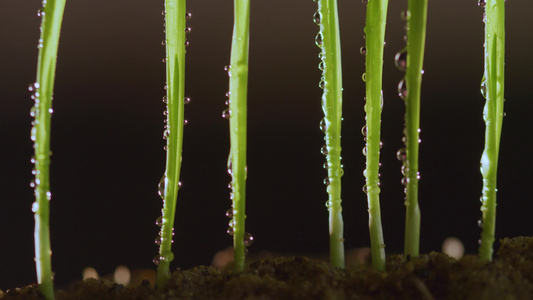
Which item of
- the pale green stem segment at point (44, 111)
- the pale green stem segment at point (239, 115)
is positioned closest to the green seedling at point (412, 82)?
the pale green stem segment at point (239, 115)

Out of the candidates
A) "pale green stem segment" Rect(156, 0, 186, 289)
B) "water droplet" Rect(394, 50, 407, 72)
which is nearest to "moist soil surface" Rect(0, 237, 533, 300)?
"pale green stem segment" Rect(156, 0, 186, 289)

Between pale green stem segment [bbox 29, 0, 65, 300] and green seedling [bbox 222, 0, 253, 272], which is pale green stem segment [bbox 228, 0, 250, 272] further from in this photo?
pale green stem segment [bbox 29, 0, 65, 300]

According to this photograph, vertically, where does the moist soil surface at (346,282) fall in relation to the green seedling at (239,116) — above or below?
below

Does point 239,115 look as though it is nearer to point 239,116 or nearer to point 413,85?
point 239,116

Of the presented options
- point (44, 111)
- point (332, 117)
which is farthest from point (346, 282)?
point (44, 111)

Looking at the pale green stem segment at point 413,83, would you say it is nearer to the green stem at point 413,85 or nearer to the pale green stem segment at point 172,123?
the green stem at point 413,85
